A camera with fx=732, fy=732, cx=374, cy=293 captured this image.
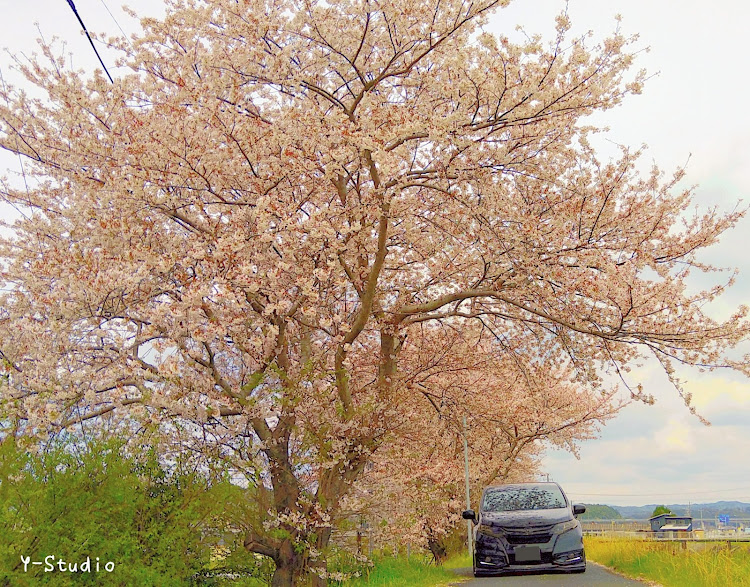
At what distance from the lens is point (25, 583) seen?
619cm

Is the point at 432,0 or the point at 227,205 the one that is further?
the point at 227,205

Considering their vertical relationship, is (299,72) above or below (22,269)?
above

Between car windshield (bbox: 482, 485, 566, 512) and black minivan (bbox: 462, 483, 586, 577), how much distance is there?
0.13 feet

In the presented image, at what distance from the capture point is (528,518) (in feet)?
37.3

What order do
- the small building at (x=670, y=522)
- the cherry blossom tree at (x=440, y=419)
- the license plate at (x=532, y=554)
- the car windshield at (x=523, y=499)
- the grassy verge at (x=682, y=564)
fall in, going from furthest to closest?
the small building at (x=670, y=522), the cherry blossom tree at (x=440, y=419), the car windshield at (x=523, y=499), the license plate at (x=532, y=554), the grassy verge at (x=682, y=564)

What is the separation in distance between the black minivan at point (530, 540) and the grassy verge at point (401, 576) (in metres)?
1.10

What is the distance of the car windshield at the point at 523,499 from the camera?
12094 millimetres

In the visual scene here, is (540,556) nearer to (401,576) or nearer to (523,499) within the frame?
(523,499)

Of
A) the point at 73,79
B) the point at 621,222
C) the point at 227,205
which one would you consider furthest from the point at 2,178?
the point at 621,222

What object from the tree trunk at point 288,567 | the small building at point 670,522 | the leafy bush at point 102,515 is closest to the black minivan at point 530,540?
the tree trunk at point 288,567

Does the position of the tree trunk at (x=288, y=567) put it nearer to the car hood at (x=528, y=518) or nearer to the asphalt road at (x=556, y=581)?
the asphalt road at (x=556, y=581)

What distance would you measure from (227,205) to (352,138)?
107 inches

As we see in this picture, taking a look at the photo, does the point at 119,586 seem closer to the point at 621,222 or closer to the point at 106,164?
the point at 106,164

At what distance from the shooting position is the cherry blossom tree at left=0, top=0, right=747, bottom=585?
938 cm
